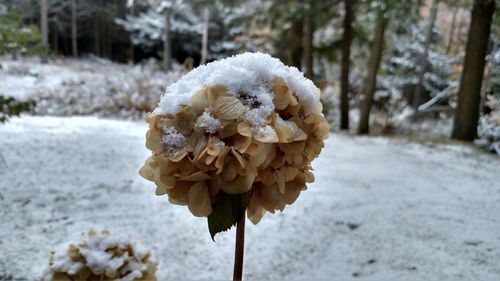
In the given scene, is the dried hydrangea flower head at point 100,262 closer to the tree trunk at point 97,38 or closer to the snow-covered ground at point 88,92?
the snow-covered ground at point 88,92

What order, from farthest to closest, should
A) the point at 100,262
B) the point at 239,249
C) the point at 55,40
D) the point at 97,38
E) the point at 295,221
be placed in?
the point at 97,38, the point at 55,40, the point at 295,221, the point at 100,262, the point at 239,249

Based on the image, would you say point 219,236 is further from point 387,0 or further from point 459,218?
point 387,0

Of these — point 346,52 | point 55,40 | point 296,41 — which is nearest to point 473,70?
point 346,52

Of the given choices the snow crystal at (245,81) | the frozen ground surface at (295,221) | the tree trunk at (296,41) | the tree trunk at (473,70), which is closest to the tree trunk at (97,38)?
the tree trunk at (296,41)

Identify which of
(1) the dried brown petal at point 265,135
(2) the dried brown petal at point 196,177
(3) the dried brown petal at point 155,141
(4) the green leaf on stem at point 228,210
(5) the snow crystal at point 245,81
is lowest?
(4) the green leaf on stem at point 228,210

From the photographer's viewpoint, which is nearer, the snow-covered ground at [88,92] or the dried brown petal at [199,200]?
the dried brown petal at [199,200]

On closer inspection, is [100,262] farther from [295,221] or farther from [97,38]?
[97,38]

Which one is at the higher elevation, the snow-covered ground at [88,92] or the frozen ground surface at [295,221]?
the snow-covered ground at [88,92]
